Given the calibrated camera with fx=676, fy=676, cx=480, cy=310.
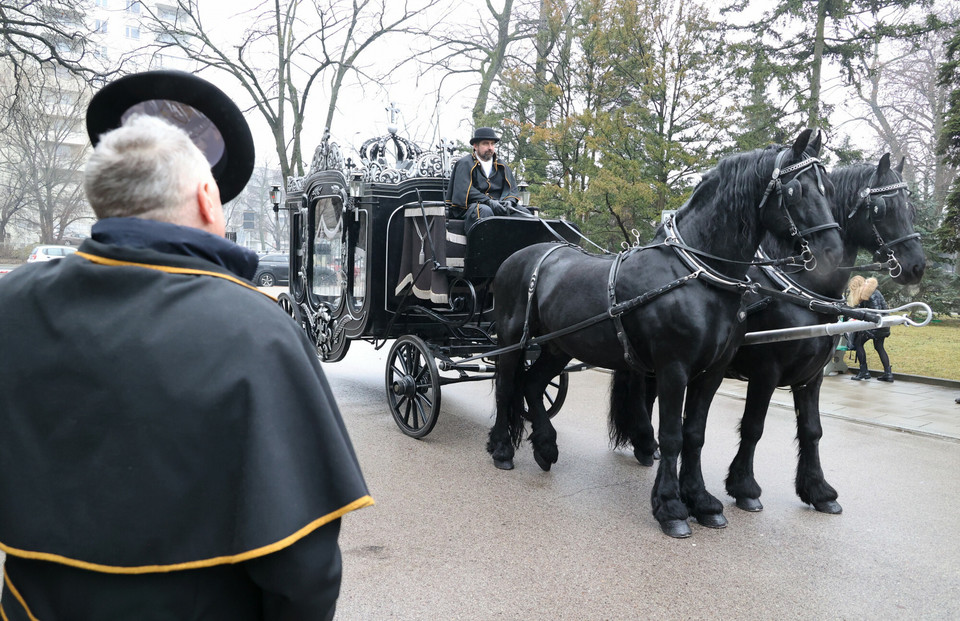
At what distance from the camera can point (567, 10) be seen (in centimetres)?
1338

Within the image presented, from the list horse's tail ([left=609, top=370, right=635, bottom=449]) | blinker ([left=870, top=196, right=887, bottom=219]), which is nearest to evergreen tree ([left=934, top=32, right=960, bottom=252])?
blinker ([left=870, top=196, right=887, bottom=219])

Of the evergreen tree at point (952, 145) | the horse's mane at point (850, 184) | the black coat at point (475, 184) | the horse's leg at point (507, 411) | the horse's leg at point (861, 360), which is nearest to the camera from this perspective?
the horse's mane at point (850, 184)

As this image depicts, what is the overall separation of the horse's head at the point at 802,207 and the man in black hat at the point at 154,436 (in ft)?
11.3


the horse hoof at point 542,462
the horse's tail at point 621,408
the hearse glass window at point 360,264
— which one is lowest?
the horse hoof at point 542,462

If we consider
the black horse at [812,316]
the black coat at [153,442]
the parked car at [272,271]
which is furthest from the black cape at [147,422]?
the parked car at [272,271]

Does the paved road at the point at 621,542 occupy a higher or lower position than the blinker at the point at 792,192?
lower

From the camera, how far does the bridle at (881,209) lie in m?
4.59

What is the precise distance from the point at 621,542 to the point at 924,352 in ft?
37.2

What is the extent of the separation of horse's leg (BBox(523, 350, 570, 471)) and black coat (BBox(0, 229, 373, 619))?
4.07 m

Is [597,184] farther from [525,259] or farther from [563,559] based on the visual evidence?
[563,559]

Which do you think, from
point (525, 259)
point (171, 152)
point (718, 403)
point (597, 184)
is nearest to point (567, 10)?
point (597, 184)

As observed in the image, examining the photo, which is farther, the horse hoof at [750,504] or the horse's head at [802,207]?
the horse hoof at [750,504]

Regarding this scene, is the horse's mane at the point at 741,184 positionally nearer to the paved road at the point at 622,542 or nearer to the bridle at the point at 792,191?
the bridle at the point at 792,191

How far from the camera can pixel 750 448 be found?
4.65m
